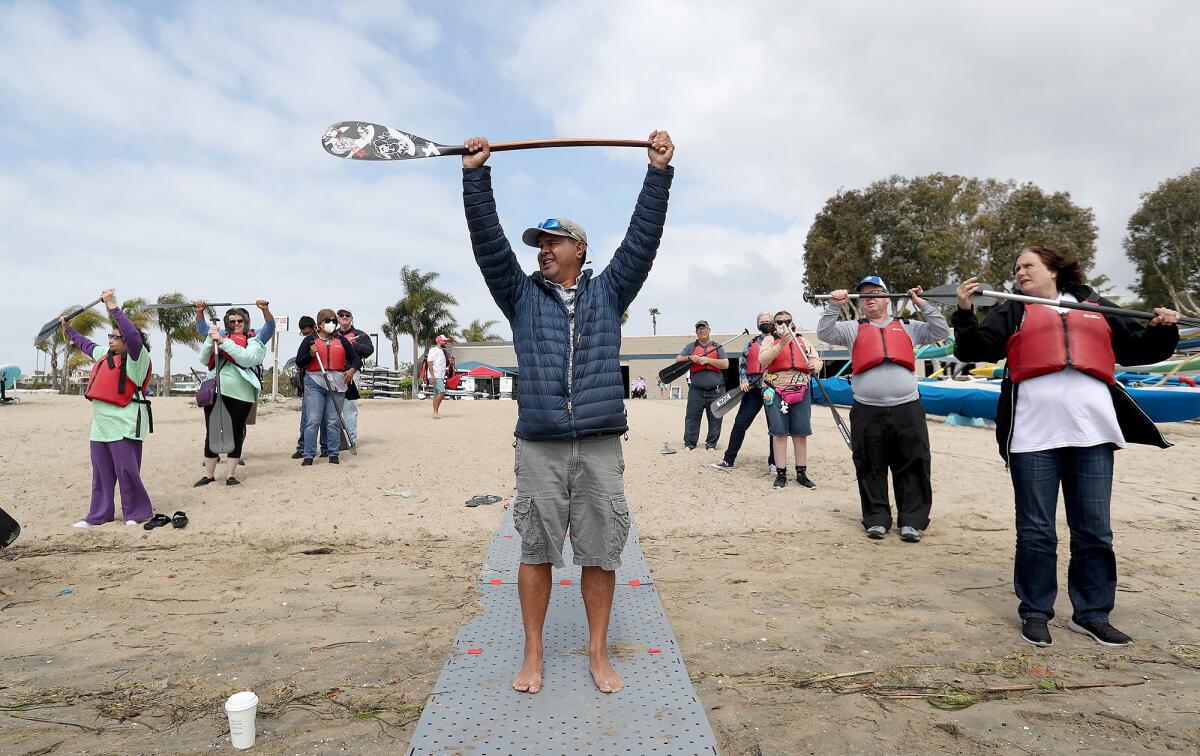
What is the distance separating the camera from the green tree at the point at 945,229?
27.9 metres

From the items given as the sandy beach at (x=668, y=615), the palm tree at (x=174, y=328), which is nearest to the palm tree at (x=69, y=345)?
the palm tree at (x=174, y=328)

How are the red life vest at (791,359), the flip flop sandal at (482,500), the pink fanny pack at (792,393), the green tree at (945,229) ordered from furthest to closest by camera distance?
the green tree at (945,229) < the red life vest at (791,359) < the pink fanny pack at (792,393) < the flip flop sandal at (482,500)

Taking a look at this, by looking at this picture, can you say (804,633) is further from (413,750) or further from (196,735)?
(196,735)

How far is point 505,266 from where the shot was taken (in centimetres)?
283

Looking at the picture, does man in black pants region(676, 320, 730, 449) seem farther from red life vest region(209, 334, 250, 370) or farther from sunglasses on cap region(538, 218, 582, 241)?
sunglasses on cap region(538, 218, 582, 241)

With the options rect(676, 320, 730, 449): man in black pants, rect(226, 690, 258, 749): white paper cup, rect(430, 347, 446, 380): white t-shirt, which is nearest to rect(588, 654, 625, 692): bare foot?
rect(226, 690, 258, 749): white paper cup


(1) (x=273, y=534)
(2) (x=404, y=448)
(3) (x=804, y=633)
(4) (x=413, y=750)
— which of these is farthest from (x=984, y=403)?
(4) (x=413, y=750)

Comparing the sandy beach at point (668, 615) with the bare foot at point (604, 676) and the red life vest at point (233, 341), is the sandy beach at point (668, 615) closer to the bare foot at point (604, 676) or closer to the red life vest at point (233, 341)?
the bare foot at point (604, 676)

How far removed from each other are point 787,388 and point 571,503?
15.8ft

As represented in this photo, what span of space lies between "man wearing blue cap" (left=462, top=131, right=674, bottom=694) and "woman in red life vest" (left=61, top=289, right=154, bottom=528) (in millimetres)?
4369

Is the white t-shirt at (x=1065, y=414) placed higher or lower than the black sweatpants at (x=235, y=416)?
higher

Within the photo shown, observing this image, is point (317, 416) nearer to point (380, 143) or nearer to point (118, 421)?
point (118, 421)

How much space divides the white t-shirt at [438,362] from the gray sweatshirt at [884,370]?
32.0 ft

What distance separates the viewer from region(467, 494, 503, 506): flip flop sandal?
258 inches
